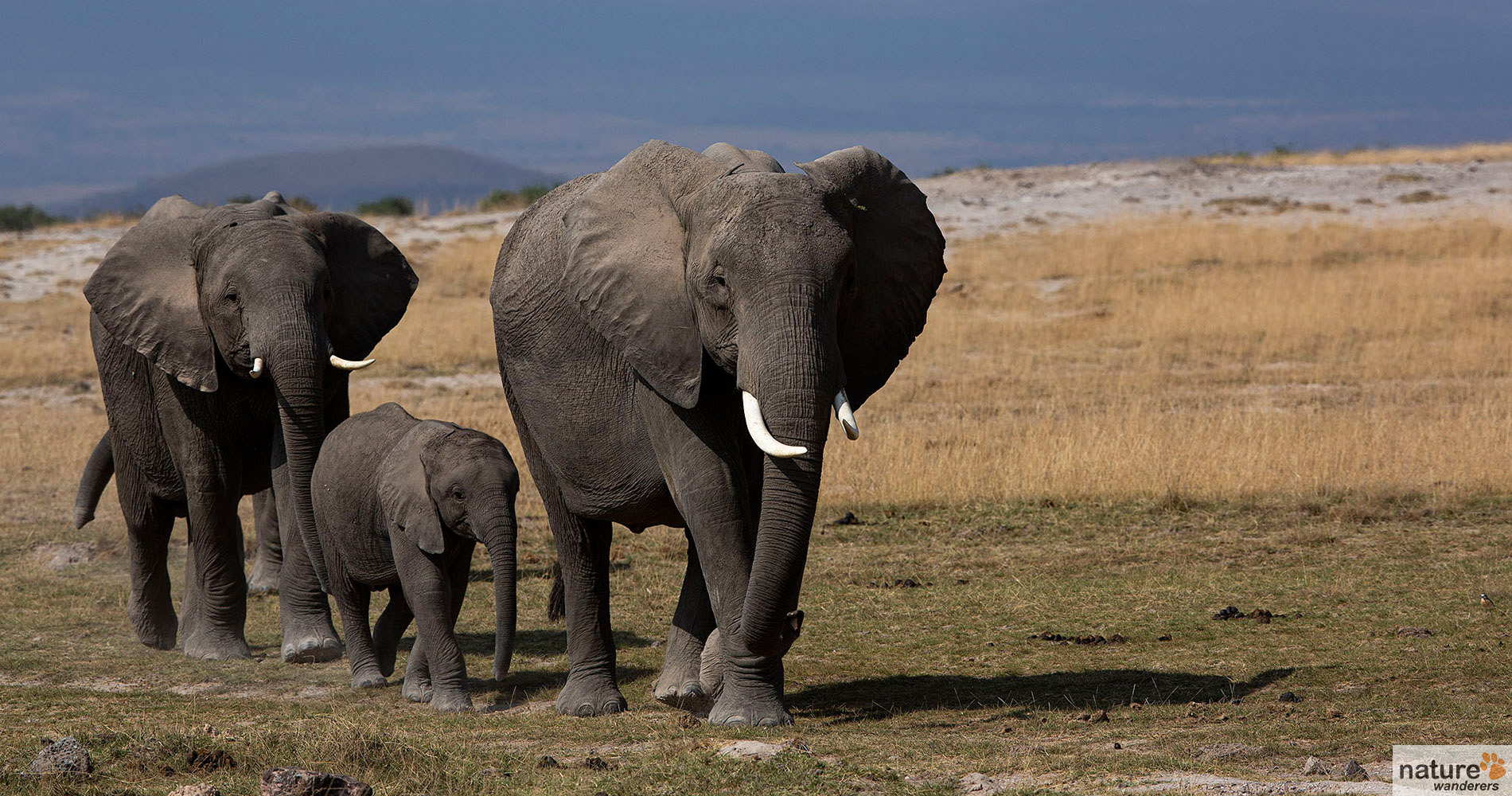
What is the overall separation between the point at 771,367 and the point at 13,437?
49.4 ft

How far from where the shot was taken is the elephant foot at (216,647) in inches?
420

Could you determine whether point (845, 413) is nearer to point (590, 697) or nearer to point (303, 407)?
point (590, 697)

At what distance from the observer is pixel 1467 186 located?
40281 millimetres

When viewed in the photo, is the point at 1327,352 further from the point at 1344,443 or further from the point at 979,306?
the point at 1344,443

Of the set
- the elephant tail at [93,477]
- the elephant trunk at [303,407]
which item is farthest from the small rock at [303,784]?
the elephant tail at [93,477]

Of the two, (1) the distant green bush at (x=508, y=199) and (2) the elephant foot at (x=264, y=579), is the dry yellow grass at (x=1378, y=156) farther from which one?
(2) the elephant foot at (x=264, y=579)

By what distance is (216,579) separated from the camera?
10.7 metres

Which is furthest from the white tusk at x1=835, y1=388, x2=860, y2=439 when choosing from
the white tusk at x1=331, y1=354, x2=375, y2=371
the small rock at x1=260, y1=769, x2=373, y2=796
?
the white tusk at x1=331, y1=354, x2=375, y2=371

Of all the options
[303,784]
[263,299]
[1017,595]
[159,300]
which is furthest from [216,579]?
[1017,595]

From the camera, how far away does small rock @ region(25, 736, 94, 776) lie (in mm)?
6551

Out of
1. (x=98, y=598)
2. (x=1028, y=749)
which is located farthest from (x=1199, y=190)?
(x=1028, y=749)

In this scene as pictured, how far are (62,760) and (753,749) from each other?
2.74m

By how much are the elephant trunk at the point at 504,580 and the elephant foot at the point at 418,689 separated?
64 centimetres

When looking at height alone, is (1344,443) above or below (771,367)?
below
